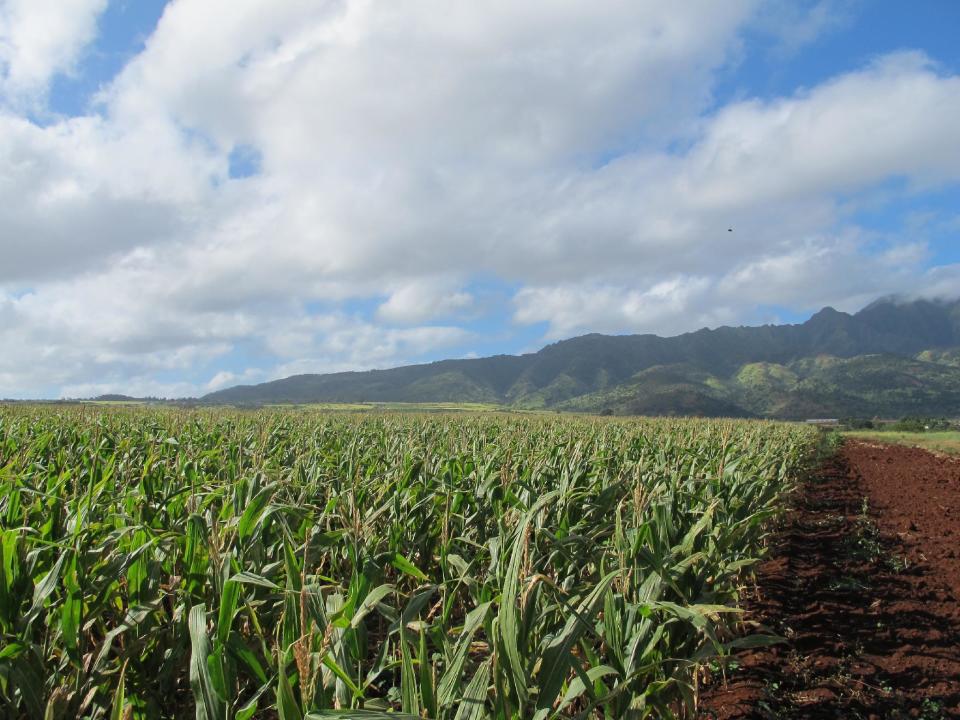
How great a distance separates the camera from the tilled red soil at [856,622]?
3.68 metres

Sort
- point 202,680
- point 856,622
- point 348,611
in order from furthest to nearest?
point 856,622 → point 348,611 → point 202,680

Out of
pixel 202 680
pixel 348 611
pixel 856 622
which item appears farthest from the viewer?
pixel 856 622

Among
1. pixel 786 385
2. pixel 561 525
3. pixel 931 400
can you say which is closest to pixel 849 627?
pixel 561 525

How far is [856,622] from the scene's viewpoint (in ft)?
16.8

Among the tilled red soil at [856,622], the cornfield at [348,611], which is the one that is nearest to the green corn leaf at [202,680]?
the cornfield at [348,611]

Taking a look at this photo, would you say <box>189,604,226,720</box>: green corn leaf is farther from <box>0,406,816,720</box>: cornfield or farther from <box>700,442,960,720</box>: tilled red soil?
<box>700,442,960,720</box>: tilled red soil

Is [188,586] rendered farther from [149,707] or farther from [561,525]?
[561,525]

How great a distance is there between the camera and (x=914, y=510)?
10773 millimetres

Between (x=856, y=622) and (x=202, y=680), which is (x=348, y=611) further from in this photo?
(x=856, y=622)

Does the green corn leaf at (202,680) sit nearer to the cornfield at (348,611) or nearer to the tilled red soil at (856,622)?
the cornfield at (348,611)

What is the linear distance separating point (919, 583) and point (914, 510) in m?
5.77

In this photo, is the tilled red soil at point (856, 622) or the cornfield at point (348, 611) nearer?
the cornfield at point (348, 611)

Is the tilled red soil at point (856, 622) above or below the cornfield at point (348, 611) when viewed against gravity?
below

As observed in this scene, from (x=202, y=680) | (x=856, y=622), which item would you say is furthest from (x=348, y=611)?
(x=856, y=622)
